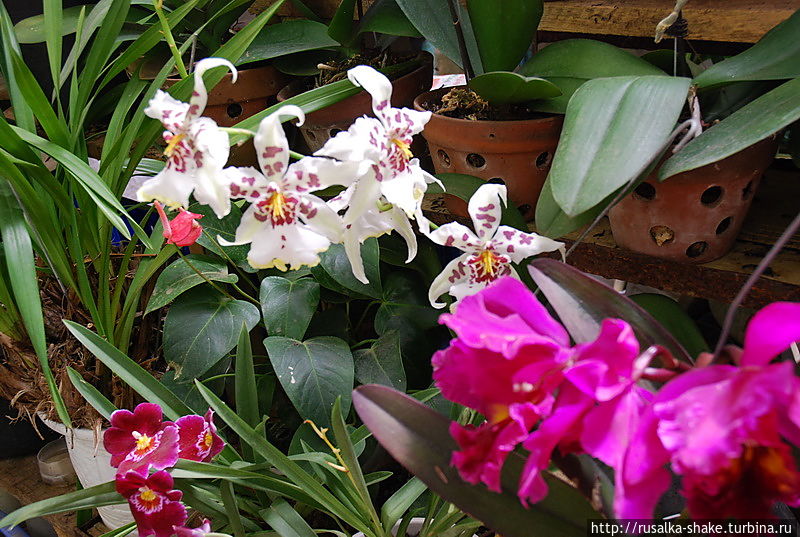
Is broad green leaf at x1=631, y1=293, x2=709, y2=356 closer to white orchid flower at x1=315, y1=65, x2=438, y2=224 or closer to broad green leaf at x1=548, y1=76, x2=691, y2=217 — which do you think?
broad green leaf at x1=548, y1=76, x2=691, y2=217

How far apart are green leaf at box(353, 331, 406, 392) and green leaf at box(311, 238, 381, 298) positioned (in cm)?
8

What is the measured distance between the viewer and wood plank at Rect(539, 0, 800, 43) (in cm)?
85

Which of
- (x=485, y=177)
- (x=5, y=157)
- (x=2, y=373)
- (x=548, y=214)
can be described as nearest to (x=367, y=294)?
(x=485, y=177)

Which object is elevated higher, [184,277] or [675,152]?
[675,152]

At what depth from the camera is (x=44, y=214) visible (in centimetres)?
99

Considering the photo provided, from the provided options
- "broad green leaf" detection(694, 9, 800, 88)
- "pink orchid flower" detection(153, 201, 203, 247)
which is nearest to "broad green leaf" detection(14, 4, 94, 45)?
"pink orchid flower" detection(153, 201, 203, 247)

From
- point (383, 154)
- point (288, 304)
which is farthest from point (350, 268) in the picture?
point (383, 154)

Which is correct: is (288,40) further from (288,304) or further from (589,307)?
(589,307)

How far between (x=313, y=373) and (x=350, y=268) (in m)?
0.16

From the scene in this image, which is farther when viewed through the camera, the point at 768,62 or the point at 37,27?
the point at 37,27

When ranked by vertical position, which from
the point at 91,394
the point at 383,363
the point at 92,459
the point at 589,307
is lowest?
the point at 92,459

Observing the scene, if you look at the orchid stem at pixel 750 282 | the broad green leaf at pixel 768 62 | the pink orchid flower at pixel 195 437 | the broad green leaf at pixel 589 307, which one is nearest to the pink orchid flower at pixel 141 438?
the pink orchid flower at pixel 195 437

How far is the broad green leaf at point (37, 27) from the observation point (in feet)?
3.89

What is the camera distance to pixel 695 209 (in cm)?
77
